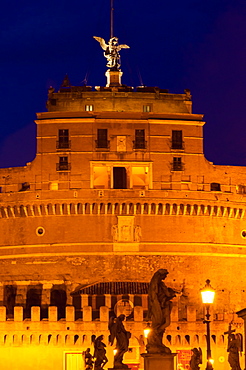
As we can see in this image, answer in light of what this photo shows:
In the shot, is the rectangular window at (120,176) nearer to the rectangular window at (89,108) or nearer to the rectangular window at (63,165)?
the rectangular window at (63,165)

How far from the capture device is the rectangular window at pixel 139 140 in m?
68.3

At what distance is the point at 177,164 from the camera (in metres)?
68.4

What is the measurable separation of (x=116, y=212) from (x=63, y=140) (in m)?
5.63

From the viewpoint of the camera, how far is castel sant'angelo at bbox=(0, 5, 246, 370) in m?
66.8

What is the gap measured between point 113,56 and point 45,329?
21122 millimetres

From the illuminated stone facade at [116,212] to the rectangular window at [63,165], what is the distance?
0.06 meters

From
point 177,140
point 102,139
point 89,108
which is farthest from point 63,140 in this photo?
point 177,140

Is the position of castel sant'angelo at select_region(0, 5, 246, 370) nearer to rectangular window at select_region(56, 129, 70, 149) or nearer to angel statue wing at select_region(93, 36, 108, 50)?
rectangular window at select_region(56, 129, 70, 149)

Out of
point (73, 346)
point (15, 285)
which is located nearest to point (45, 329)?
point (73, 346)

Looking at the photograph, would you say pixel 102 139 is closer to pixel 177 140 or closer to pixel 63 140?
pixel 63 140

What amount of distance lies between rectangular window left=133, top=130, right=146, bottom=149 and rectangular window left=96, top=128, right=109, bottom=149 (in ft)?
5.86

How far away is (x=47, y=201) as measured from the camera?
220 ft

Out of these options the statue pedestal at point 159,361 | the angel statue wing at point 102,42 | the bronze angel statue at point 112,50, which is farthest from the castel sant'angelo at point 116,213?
the statue pedestal at point 159,361

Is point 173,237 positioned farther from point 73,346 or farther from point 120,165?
point 73,346
